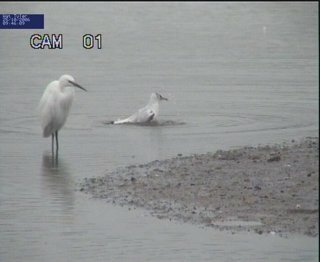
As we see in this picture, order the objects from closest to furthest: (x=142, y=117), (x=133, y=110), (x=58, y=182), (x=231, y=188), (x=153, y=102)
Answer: (x=231, y=188), (x=58, y=182), (x=142, y=117), (x=153, y=102), (x=133, y=110)

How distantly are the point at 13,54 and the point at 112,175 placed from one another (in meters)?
19.4

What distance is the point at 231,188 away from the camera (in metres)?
13.4

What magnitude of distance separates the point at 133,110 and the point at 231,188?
349 inches

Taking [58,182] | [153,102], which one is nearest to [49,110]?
[153,102]

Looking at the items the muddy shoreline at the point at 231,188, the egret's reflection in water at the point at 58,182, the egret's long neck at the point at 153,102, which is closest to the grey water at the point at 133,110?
the egret's reflection in water at the point at 58,182

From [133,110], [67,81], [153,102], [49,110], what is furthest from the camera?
[133,110]

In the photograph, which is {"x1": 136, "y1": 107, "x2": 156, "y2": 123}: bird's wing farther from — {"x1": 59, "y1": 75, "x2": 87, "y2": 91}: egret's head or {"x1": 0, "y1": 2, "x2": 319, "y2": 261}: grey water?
{"x1": 59, "y1": 75, "x2": 87, "y2": 91}: egret's head

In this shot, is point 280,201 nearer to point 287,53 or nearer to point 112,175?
point 112,175

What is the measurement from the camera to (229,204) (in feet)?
41.6

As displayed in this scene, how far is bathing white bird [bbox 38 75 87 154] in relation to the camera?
18.0 meters

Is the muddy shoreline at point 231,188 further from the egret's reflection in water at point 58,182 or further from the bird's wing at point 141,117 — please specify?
the bird's wing at point 141,117

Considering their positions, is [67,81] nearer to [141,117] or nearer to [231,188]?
[141,117]

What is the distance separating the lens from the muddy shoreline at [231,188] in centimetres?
1200

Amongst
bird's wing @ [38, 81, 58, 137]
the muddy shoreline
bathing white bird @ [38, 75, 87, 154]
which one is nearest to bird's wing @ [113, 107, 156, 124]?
Answer: bathing white bird @ [38, 75, 87, 154]
